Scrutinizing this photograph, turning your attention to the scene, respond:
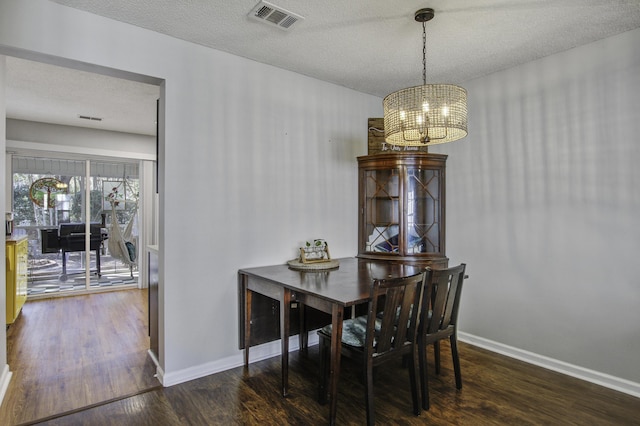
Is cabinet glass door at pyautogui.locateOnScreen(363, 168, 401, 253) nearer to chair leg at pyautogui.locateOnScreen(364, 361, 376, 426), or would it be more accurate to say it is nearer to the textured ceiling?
the textured ceiling

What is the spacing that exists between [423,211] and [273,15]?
217 cm

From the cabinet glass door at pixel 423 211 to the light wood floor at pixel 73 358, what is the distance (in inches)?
98.1

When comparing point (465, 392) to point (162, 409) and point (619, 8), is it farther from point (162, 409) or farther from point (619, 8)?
point (619, 8)

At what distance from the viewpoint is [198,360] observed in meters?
2.65

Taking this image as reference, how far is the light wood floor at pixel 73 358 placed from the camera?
228cm

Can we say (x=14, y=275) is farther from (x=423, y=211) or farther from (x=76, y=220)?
(x=423, y=211)

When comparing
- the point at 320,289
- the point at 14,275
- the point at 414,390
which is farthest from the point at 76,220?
the point at 414,390

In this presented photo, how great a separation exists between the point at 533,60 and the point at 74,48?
11.3 feet

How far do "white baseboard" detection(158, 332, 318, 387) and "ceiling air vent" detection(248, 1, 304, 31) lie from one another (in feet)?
8.17

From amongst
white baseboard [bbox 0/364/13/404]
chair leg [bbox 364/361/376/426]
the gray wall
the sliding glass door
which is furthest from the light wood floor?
the gray wall

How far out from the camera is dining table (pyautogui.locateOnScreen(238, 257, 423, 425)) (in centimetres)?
195

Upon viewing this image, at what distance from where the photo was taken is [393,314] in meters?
1.99

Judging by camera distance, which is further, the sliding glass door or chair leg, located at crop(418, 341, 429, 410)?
the sliding glass door

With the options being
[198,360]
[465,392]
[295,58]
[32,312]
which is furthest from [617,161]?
[32,312]
